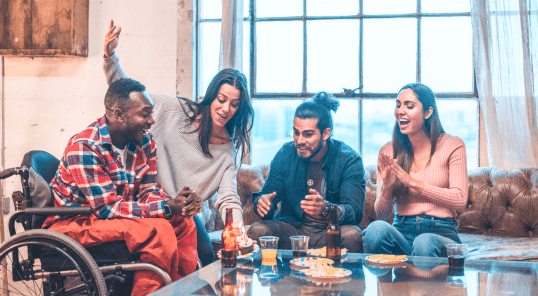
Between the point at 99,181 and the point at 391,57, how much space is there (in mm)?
2650

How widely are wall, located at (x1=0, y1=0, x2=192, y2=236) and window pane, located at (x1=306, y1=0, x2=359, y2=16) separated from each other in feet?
3.26

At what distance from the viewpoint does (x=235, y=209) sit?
2.38m

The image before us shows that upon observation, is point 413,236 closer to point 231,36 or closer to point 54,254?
point 54,254

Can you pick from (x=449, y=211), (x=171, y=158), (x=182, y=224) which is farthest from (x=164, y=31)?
(x=449, y=211)

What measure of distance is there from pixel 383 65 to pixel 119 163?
2456mm

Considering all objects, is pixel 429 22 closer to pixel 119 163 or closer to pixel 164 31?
pixel 164 31

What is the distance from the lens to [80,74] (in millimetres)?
3881

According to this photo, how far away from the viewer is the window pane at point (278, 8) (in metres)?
3.92

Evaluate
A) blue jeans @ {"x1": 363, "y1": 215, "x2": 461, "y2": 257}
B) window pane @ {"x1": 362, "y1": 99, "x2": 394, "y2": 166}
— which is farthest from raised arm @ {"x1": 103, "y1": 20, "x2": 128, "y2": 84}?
window pane @ {"x1": 362, "y1": 99, "x2": 394, "y2": 166}

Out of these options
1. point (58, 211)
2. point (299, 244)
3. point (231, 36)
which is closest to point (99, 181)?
point (58, 211)

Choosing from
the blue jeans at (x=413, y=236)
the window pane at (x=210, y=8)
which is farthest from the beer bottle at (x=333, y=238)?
the window pane at (x=210, y=8)

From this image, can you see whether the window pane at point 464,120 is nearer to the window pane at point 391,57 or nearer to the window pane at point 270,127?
the window pane at point 391,57

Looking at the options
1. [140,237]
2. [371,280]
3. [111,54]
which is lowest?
[371,280]

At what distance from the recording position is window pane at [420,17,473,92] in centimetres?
370
